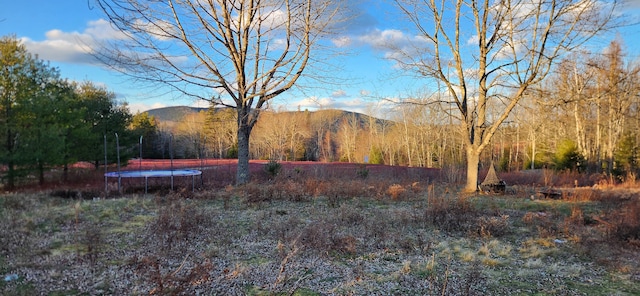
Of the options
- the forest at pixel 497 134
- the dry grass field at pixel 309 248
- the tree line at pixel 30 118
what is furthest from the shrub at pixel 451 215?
the tree line at pixel 30 118

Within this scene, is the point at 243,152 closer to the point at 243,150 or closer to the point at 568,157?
the point at 243,150

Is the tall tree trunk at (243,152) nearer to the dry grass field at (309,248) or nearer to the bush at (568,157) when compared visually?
the dry grass field at (309,248)

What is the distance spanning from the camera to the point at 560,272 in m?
4.67

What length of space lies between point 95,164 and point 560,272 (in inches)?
A: 783

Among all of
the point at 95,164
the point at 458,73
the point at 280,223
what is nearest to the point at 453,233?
the point at 280,223

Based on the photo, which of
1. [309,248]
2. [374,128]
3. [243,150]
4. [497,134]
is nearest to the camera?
[309,248]

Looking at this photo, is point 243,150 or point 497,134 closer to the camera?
point 243,150

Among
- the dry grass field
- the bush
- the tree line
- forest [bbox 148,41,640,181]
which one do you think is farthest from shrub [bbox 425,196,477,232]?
the bush

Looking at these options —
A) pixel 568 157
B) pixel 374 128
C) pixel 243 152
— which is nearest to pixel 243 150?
pixel 243 152

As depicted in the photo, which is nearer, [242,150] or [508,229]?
[508,229]

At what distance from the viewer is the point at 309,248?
216 inches

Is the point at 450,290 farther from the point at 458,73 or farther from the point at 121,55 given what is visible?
the point at 121,55

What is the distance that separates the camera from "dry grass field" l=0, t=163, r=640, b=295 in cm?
398

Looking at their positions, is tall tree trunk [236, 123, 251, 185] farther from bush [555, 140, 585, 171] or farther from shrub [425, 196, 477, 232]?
bush [555, 140, 585, 171]
